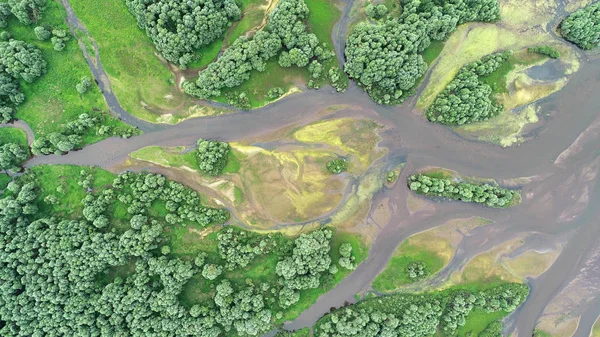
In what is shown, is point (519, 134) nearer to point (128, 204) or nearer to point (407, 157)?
point (407, 157)

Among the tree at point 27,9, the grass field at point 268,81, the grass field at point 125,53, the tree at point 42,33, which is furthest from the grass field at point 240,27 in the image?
the tree at point 27,9

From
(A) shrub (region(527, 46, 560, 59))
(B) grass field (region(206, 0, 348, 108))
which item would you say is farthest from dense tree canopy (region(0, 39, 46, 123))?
(A) shrub (region(527, 46, 560, 59))

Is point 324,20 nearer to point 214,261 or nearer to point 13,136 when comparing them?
point 214,261

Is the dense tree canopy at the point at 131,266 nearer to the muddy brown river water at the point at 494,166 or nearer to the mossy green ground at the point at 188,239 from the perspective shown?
the mossy green ground at the point at 188,239

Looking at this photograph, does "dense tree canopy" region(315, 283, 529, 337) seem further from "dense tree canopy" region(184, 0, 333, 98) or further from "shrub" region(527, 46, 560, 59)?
"dense tree canopy" region(184, 0, 333, 98)

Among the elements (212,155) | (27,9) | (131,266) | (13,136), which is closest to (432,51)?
(212,155)

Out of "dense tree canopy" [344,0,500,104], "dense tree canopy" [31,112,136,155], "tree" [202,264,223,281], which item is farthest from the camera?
"dense tree canopy" [31,112,136,155]
